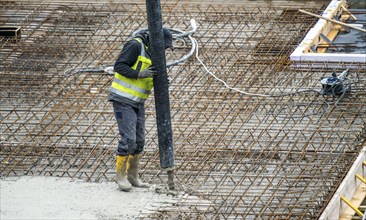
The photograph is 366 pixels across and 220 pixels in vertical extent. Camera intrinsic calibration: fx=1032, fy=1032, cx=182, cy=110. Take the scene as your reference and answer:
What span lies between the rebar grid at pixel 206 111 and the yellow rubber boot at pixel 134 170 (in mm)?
470

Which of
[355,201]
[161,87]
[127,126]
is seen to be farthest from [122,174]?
[355,201]

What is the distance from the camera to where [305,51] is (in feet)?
48.2

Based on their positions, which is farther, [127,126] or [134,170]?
[134,170]

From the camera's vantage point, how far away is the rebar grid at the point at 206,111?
1126 cm

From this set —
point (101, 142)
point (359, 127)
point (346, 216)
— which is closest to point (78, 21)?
point (101, 142)

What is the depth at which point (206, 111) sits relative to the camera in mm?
13148

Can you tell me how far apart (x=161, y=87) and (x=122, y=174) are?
1.04 metres

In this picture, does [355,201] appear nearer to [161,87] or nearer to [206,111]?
[206,111]

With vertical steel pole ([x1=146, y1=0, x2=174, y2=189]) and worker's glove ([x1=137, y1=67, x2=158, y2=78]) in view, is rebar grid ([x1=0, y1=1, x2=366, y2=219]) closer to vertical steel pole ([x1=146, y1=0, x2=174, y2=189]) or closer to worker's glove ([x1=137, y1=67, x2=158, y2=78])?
vertical steel pole ([x1=146, y1=0, x2=174, y2=189])

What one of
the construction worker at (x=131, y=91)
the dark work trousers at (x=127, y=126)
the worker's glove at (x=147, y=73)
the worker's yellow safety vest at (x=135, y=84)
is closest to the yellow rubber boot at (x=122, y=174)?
the construction worker at (x=131, y=91)

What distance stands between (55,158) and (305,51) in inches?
174

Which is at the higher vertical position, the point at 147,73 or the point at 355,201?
the point at 355,201

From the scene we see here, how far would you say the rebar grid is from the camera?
11258 mm

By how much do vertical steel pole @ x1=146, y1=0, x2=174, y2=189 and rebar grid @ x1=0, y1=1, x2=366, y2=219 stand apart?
1.59 ft
